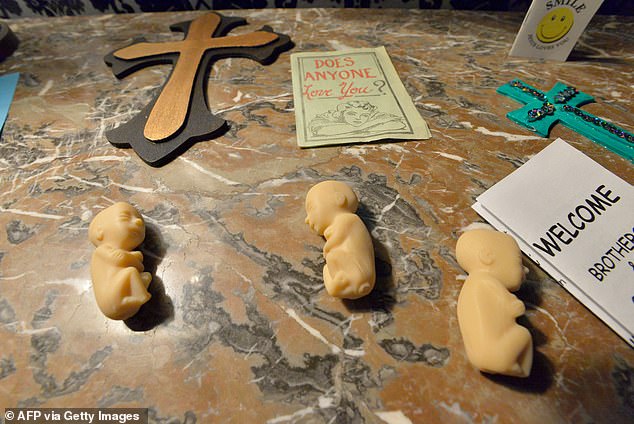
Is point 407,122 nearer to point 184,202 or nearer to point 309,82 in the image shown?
point 309,82

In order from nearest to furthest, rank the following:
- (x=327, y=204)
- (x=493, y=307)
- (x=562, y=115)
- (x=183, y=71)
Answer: (x=493, y=307) → (x=327, y=204) → (x=562, y=115) → (x=183, y=71)

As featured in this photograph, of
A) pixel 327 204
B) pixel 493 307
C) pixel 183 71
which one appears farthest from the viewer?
pixel 183 71

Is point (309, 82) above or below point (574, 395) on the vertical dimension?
above

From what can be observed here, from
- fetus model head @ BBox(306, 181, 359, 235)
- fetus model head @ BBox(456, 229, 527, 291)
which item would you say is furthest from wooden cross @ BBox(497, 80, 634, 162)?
fetus model head @ BBox(306, 181, 359, 235)

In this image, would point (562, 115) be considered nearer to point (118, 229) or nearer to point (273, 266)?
point (273, 266)

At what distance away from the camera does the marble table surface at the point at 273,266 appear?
0.50 metres

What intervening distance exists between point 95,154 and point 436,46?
101cm

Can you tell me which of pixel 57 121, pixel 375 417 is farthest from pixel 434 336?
pixel 57 121

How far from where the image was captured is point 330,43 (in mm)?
1119

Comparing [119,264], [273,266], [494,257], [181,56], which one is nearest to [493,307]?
[494,257]

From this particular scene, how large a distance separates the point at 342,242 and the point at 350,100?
48 cm

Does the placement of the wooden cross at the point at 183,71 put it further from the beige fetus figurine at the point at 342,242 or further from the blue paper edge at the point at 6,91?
the beige fetus figurine at the point at 342,242

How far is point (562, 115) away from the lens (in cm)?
84

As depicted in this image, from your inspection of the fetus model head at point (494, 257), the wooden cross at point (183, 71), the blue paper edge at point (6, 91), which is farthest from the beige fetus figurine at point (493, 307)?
the blue paper edge at point (6, 91)
